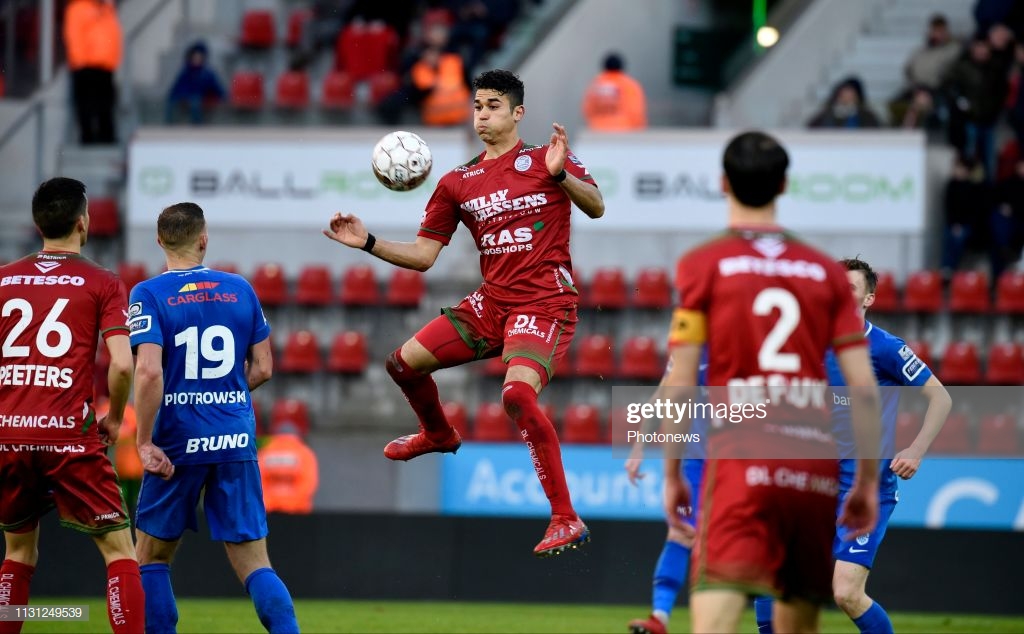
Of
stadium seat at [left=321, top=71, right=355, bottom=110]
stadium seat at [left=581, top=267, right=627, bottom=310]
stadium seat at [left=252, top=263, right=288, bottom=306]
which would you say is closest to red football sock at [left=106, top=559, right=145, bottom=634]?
stadium seat at [left=581, top=267, right=627, bottom=310]

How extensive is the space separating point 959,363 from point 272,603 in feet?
35.7

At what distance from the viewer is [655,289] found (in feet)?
54.6

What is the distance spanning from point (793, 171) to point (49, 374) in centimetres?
1209

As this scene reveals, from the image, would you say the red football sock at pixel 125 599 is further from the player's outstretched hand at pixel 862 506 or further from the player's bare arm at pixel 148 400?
the player's outstretched hand at pixel 862 506

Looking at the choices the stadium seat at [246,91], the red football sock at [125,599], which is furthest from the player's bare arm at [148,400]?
the stadium seat at [246,91]

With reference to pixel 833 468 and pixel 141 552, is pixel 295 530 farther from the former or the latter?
pixel 833 468

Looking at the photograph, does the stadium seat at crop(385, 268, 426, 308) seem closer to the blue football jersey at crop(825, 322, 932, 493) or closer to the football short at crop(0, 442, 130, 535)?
the blue football jersey at crop(825, 322, 932, 493)

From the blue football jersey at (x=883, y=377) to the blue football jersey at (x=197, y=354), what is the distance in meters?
3.09

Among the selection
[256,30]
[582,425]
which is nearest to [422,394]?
[582,425]

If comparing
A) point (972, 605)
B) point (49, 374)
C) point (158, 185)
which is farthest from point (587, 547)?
point (158, 185)

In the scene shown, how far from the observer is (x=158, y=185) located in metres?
18.2

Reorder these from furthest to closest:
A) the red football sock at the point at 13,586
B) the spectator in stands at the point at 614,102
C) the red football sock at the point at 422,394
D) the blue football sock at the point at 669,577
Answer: the spectator in stands at the point at 614,102 → the red football sock at the point at 422,394 → the blue football sock at the point at 669,577 → the red football sock at the point at 13,586

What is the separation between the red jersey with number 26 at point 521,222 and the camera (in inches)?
320

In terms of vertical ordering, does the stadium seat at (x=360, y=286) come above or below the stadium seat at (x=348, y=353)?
above
